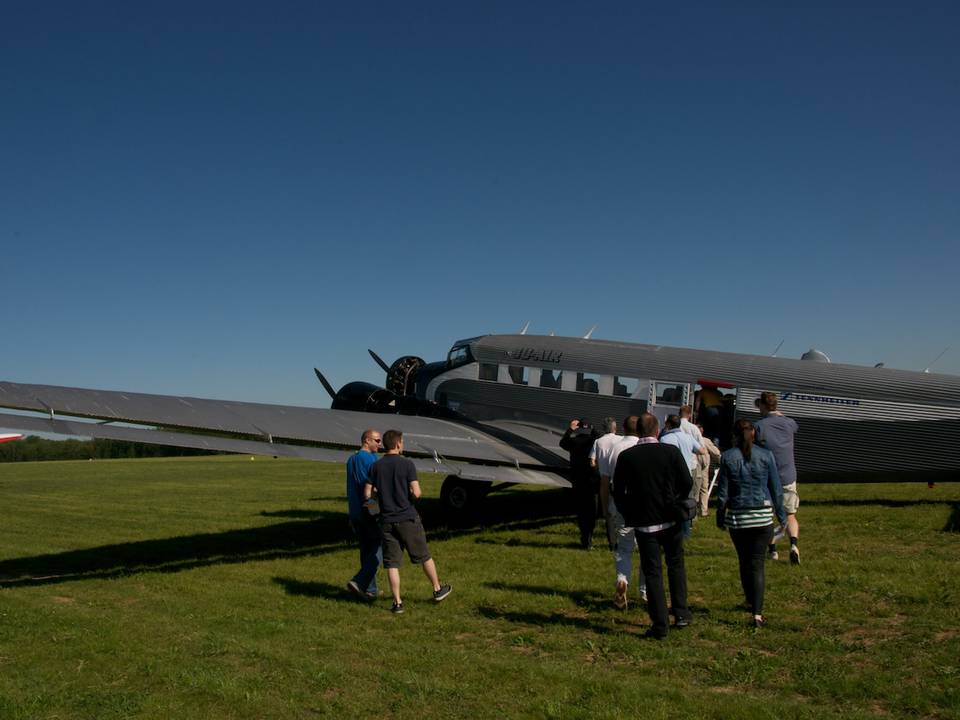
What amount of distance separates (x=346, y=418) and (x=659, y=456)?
8.40m

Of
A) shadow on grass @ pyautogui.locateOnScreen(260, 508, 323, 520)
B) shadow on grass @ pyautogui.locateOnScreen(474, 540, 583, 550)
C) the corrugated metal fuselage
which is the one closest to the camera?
shadow on grass @ pyautogui.locateOnScreen(474, 540, 583, 550)

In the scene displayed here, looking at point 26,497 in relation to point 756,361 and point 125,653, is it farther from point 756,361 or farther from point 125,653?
point 756,361

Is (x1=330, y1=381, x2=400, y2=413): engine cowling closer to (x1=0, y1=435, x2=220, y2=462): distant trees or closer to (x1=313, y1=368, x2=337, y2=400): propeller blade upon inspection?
(x1=313, y1=368, x2=337, y2=400): propeller blade

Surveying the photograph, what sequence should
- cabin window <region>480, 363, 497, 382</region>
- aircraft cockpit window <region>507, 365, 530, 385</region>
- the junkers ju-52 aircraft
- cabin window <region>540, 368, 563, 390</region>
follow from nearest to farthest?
the junkers ju-52 aircraft, cabin window <region>540, 368, 563, 390</region>, aircraft cockpit window <region>507, 365, 530, 385</region>, cabin window <region>480, 363, 497, 382</region>

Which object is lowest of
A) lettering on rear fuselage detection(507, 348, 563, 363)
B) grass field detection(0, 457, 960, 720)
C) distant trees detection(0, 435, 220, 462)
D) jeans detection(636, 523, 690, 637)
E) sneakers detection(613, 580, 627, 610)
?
distant trees detection(0, 435, 220, 462)

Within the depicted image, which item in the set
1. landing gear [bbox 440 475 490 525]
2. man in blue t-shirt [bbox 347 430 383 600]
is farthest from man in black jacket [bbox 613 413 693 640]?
landing gear [bbox 440 475 490 525]

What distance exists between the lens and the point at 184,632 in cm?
809

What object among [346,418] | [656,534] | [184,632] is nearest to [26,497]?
[346,418]

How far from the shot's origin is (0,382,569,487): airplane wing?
33.1ft

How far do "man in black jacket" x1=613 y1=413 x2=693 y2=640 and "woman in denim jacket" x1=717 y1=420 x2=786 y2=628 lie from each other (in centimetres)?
55

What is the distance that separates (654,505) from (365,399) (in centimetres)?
1295

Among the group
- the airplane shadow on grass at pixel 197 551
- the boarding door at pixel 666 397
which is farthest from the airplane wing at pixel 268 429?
the boarding door at pixel 666 397

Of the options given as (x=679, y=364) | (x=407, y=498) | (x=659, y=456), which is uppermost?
(x=679, y=364)

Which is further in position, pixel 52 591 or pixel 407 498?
pixel 52 591
